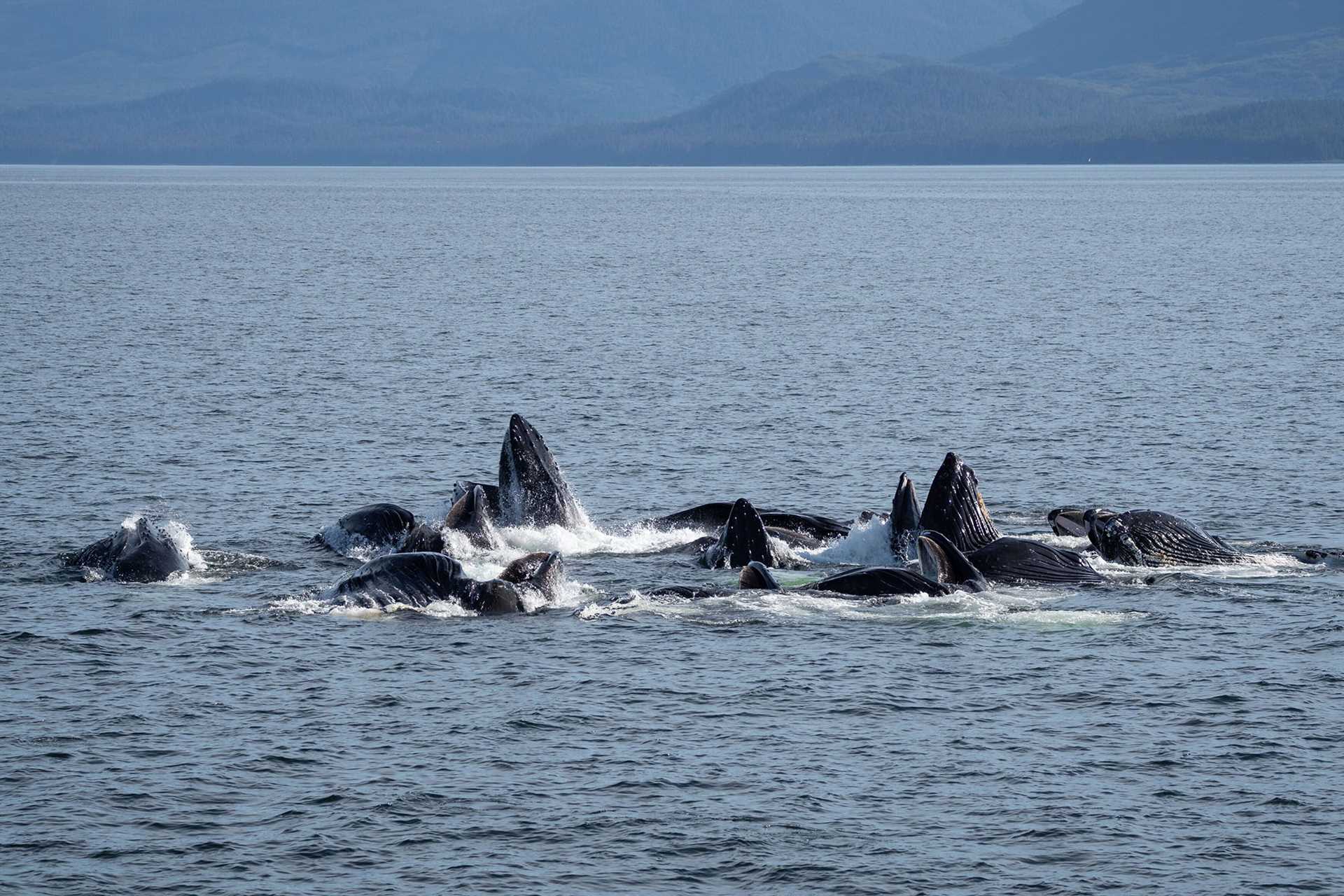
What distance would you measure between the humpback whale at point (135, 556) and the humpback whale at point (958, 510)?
1139 centimetres

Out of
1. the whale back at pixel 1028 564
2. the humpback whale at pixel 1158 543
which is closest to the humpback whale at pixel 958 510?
the whale back at pixel 1028 564

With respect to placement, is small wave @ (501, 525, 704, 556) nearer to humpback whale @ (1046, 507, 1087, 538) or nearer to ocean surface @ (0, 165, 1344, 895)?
ocean surface @ (0, 165, 1344, 895)

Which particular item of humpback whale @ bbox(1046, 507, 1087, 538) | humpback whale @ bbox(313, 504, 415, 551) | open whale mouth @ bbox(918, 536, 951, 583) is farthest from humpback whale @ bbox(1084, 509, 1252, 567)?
humpback whale @ bbox(313, 504, 415, 551)

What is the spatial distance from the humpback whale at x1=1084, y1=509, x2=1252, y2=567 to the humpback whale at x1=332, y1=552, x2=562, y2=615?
343 inches

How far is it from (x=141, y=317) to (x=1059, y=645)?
5315 cm

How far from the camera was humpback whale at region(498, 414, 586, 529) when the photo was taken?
94.2ft

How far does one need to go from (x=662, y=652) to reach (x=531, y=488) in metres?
6.81

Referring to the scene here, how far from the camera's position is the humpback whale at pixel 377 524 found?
91.7 ft

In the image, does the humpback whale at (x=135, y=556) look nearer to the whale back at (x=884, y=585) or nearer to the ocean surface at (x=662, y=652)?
the ocean surface at (x=662, y=652)

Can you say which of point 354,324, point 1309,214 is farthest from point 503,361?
point 1309,214

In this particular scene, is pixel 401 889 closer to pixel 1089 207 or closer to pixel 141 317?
pixel 141 317

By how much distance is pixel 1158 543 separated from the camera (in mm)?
26984

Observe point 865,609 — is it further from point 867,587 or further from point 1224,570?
point 1224,570

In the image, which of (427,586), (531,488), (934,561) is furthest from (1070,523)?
(427,586)
